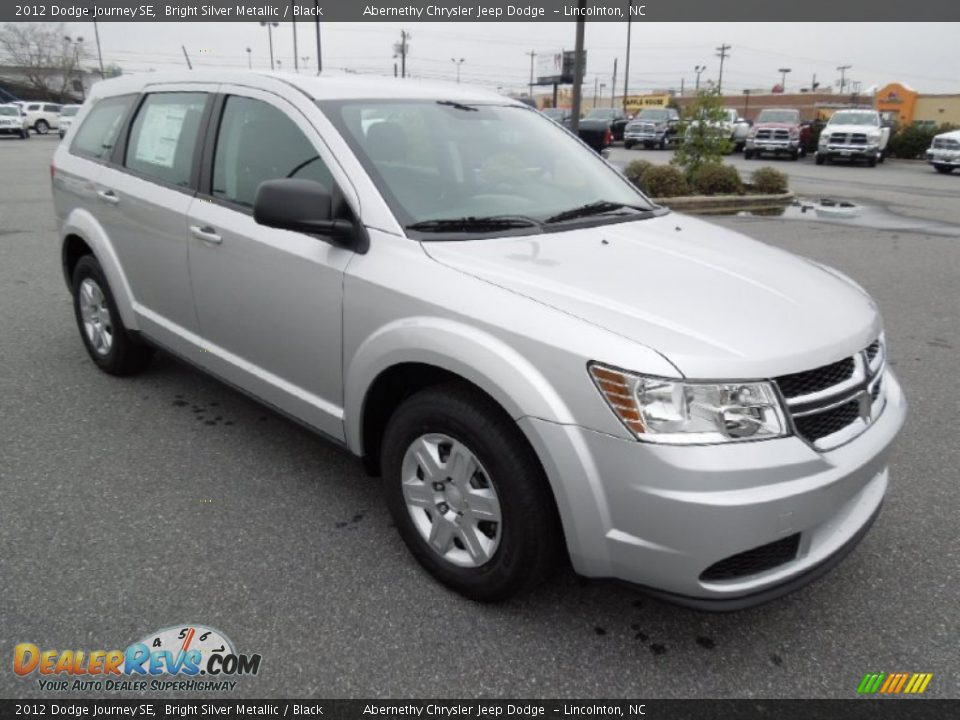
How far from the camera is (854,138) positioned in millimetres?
27844

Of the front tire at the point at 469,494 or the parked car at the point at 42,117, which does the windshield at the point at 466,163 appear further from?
the parked car at the point at 42,117

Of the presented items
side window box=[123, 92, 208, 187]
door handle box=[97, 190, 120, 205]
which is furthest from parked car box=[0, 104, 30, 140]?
side window box=[123, 92, 208, 187]

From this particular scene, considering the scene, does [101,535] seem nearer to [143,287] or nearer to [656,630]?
[143,287]

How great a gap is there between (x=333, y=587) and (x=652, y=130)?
110ft

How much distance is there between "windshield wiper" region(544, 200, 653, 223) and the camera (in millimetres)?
3178

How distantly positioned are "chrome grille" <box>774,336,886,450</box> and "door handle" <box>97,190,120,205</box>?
3.62 meters

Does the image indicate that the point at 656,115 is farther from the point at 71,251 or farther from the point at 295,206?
the point at 295,206

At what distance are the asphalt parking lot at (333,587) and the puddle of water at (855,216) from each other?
28.6 ft

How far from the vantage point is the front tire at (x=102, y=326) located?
178 inches

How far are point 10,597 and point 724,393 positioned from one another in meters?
2.48

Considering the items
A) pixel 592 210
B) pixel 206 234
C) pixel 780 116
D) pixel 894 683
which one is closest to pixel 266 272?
pixel 206 234

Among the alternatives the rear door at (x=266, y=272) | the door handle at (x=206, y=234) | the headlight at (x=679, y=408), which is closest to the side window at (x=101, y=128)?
the rear door at (x=266, y=272)

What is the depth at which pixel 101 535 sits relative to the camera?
10.1 ft
